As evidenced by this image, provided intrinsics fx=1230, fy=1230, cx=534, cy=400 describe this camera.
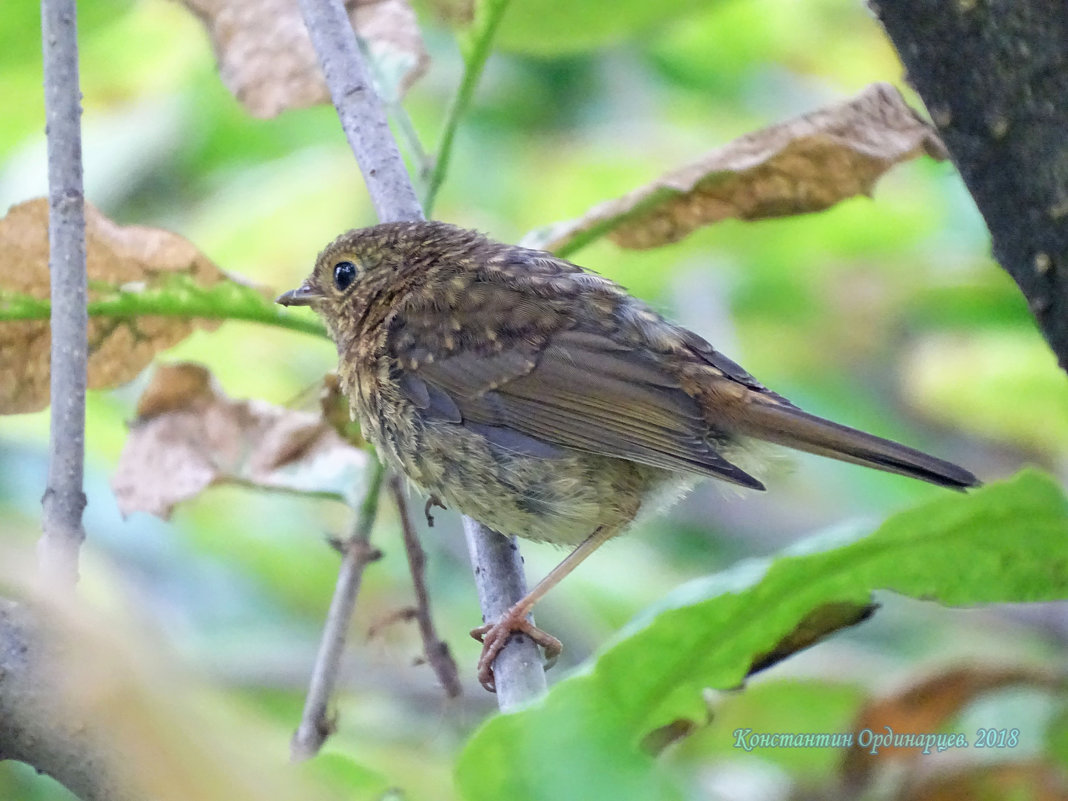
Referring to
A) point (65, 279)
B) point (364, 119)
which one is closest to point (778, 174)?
point (364, 119)

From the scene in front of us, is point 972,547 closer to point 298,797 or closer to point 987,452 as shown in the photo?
point 298,797

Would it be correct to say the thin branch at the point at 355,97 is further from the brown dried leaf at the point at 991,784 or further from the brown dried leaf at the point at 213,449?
the brown dried leaf at the point at 991,784

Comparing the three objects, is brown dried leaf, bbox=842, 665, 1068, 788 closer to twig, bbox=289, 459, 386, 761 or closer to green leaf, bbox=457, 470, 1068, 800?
green leaf, bbox=457, 470, 1068, 800

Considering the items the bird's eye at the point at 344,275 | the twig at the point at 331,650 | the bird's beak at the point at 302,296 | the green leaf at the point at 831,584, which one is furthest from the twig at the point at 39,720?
the bird's eye at the point at 344,275

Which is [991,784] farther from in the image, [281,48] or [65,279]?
[281,48]

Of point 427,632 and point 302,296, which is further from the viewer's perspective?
point 302,296

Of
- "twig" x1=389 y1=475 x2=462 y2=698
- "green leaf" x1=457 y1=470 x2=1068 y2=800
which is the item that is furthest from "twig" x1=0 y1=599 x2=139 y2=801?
"twig" x1=389 y1=475 x2=462 y2=698
